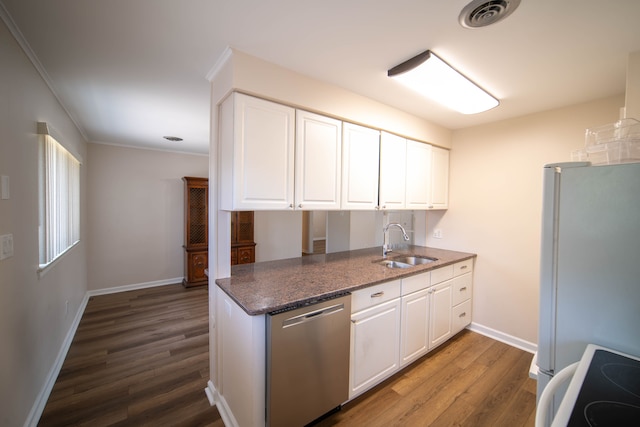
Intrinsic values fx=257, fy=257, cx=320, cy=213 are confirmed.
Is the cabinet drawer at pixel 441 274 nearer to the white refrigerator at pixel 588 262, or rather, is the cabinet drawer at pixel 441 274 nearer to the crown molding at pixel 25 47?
the white refrigerator at pixel 588 262

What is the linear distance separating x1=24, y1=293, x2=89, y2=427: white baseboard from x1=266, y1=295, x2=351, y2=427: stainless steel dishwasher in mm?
1567

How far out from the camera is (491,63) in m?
1.69

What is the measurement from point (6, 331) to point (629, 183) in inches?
113

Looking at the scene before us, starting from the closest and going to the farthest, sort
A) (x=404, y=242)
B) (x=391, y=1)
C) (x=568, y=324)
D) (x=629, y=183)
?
(x=629, y=183), (x=568, y=324), (x=391, y=1), (x=404, y=242)

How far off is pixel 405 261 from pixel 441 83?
176 cm

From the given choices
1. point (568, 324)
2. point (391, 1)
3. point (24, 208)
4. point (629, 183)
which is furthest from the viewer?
point (24, 208)

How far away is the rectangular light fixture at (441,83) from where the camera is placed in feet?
5.49

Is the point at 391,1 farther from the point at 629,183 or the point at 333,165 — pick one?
the point at 629,183

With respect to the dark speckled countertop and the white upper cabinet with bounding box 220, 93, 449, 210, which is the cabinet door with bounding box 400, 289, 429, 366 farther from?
the white upper cabinet with bounding box 220, 93, 449, 210

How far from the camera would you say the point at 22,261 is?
60.9 inches

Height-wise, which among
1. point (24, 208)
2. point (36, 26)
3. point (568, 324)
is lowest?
point (568, 324)

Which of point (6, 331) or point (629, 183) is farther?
point (6, 331)

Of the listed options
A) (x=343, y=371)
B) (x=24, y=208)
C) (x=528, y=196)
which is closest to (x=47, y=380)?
(x=24, y=208)

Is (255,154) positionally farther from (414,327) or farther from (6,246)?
(414,327)
